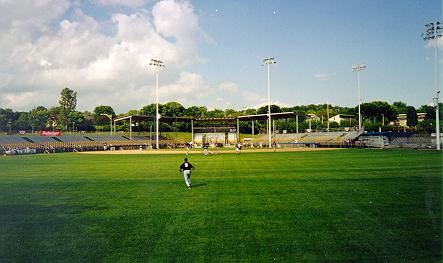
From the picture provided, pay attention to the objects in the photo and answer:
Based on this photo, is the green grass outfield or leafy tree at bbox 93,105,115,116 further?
leafy tree at bbox 93,105,115,116

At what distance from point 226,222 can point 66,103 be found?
349 feet

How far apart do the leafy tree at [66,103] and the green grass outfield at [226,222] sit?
96.5 metres

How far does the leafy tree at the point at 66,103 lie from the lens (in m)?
105

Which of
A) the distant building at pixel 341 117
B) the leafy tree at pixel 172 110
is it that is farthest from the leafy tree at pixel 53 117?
the distant building at pixel 341 117

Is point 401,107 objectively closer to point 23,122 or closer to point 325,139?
point 325,139

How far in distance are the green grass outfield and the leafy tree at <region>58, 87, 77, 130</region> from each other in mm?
96538

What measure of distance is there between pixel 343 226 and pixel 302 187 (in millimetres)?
5969

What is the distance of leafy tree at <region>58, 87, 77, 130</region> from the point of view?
10481 centimetres

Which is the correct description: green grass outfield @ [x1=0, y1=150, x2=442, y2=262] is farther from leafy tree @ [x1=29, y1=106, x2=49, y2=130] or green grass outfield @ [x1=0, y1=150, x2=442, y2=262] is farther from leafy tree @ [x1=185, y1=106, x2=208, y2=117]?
leafy tree @ [x1=185, y1=106, x2=208, y2=117]

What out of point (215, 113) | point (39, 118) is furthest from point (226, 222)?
point (215, 113)

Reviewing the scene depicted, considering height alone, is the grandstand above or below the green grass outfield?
above

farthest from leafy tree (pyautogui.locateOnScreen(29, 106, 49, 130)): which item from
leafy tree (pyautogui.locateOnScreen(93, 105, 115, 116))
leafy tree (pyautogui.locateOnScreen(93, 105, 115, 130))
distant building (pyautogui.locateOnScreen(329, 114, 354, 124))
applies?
distant building (pyautogui.locateOnScreen(329, 114, 354, 124))

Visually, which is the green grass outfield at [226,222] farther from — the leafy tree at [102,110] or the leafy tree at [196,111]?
the leafy tree at [102,110]

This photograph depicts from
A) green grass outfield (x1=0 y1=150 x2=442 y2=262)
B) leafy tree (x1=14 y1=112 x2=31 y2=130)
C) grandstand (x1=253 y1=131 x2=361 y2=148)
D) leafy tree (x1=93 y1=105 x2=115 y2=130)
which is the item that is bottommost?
green grass outfield (x1=0 y1=150 x2=442 y2=262)
